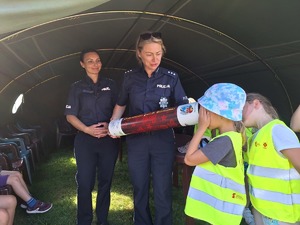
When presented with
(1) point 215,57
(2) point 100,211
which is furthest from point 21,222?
(1) point 215,57

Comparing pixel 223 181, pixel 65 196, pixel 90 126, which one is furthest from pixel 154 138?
pixel 65 196

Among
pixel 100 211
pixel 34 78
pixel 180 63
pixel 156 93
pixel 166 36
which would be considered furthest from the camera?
pixel 34 78

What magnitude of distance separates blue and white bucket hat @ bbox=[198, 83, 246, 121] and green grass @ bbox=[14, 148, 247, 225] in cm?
201

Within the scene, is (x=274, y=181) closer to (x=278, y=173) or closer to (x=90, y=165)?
(x=278, y=173)

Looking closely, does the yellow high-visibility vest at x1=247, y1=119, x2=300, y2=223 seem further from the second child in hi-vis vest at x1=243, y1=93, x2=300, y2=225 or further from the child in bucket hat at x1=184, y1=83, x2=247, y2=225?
the child in bucket hat at x1=184, y1=83, x2=247, y2=225

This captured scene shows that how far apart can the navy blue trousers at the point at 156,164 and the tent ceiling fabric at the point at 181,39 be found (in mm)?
1131

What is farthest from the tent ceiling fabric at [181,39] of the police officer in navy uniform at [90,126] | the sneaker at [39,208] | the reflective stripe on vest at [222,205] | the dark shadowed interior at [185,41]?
the sneaker at [39,208]

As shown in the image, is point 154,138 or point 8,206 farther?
point 8,206

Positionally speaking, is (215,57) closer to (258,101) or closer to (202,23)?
(202,23)

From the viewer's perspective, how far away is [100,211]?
3.24 meters

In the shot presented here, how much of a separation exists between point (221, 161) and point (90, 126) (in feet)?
4.51

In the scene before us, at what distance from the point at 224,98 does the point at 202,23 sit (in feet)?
8.54

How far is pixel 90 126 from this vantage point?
299 centimetres

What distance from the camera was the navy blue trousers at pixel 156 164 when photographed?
2.72m
